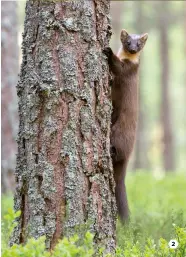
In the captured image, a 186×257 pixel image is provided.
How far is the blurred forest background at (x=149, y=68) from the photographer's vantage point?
891cm

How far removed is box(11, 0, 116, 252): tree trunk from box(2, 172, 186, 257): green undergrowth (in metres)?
0.20

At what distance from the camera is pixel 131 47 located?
6.32 meters

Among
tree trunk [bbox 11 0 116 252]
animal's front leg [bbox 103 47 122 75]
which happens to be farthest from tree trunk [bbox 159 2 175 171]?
tree trunk [bbox 11 0 116 252]

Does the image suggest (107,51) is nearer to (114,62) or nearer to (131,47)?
(114,62)

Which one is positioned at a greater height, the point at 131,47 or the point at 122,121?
the point at 131,47

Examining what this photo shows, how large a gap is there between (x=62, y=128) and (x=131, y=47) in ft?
8.16

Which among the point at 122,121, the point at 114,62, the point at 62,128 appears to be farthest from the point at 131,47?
the point at 62,128

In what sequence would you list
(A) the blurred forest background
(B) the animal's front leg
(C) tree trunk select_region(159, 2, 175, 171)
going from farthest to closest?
(C) tree trunk select_region(159, 2, 175, 171)
(A) the blurred forest background
(B) the animal's front leg

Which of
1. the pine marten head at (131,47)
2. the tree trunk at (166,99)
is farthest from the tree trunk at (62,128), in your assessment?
the tree trunk at (166,99)

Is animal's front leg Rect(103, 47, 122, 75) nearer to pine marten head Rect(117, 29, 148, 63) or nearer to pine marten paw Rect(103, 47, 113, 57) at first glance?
pine marten paw Rect(103, 47, 113, 57)

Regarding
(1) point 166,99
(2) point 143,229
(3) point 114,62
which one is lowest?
(2) point 143,229

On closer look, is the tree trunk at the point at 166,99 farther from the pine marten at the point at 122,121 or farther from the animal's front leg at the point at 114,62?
the animal's front leg at the point at 114,62

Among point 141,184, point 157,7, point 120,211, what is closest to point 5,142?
point 141,184

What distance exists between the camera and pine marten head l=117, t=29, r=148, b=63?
6.20m
